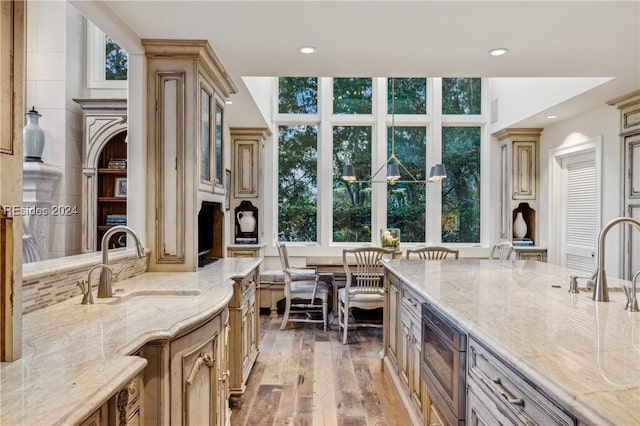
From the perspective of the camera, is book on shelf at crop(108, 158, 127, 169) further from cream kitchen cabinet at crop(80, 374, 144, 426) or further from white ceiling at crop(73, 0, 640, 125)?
cream kitchen cabinet at crop(80, 374, 144, 426)

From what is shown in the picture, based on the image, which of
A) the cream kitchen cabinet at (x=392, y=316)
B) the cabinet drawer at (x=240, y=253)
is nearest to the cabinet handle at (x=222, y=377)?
the cream kitchen cabinet at (x=392, y=316)

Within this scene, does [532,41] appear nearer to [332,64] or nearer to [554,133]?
[332,64]

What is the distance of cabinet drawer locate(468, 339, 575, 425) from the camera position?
103 cm

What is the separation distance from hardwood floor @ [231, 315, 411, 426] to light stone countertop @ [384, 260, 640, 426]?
1.04m

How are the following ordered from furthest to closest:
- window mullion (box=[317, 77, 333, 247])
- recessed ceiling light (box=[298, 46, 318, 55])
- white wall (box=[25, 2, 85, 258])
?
1. window mullion (box=[317, 77, 333, 247])
2. white wall (box=[25, 2, 85, 258])
3. recessed ceiling light (box=[298, 46, 318, 55])

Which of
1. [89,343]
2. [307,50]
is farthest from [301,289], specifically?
[89,343]

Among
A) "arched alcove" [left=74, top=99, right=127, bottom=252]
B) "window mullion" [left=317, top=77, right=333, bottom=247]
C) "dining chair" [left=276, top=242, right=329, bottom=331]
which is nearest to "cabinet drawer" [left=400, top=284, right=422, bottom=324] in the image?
"dining chair" [left=276, top=242, right=329, bottom=331]

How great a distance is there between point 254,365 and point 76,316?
7.28 feet

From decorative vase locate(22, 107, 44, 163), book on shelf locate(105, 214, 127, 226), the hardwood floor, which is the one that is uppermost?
decorative vase locate(22, 107, 44, 163)

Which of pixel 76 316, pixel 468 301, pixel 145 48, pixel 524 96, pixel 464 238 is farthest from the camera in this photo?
pixel 464 238

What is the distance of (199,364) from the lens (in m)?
1.72

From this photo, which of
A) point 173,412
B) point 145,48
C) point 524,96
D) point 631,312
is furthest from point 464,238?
point 173,412

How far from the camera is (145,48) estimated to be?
2.77m

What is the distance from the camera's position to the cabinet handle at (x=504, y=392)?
45.6 inches
